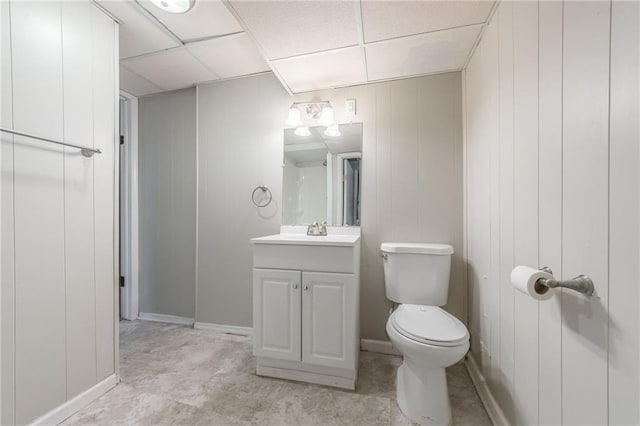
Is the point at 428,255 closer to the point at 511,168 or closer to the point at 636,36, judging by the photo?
the point at 511,168

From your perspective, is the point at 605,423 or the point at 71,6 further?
the point at 71,6

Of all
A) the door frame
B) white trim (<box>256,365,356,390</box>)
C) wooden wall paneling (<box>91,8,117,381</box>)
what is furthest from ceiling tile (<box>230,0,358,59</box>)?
white trim (<box>256,365,356,390</box>)

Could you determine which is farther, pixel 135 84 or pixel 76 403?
pixel 135 84

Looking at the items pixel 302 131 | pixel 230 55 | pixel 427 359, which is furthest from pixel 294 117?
pixel 427 359

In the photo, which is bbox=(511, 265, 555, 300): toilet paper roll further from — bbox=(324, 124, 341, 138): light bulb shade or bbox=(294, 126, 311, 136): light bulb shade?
bbox=(294, 126, 311, 136): light bulb shade

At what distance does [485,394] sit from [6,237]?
7.69 ft

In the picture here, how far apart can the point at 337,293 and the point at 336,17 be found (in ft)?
4.85

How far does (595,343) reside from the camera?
62 cm

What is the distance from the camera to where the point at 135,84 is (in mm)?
2152

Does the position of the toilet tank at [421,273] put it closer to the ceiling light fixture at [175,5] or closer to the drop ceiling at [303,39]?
the drop ceiling at [303,39]

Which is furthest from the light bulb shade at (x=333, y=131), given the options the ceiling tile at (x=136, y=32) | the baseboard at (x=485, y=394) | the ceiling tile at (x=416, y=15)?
the baseboard at (x=485, y=394)

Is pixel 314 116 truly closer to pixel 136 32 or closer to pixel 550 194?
pixel 136 32

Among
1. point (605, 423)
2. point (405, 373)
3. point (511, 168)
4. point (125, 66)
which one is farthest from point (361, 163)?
point (125, 66)

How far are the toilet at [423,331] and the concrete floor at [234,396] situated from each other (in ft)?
0.38
